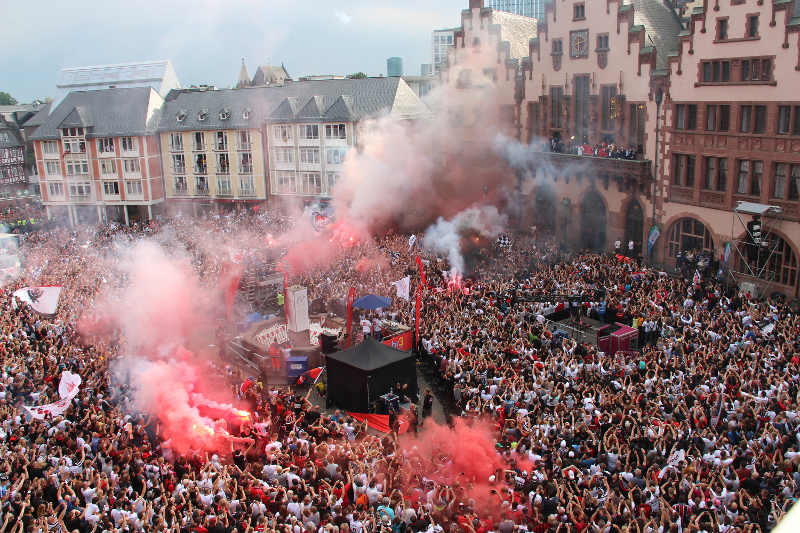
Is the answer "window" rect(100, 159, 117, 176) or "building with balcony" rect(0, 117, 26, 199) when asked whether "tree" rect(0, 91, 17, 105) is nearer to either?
"building with balcony" rect(0, 117, 26, 199)

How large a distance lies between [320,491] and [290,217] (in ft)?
117

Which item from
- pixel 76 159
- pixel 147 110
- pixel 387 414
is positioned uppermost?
pixel 147 110

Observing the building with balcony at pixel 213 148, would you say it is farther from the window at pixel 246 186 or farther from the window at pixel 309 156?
the window at pixel 309 156

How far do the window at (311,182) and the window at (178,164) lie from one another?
10611 mm

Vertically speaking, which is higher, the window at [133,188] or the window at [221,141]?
the window at [221,141]

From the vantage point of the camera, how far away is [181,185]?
55125 millimetres

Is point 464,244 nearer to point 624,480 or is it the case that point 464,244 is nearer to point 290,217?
point 290,217

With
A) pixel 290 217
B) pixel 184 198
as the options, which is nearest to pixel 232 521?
pixel 290 217

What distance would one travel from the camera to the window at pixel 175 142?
54.4 m

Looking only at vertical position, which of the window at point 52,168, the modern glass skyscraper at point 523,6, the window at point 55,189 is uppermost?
the modern glass skyscraper at point 523,6

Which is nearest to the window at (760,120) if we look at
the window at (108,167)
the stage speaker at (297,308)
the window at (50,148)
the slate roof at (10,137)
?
the stage speaker at (297,308)

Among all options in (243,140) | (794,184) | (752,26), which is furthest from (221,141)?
(794,184)

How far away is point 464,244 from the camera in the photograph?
1401 inches

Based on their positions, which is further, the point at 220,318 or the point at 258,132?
the point at 258,132
